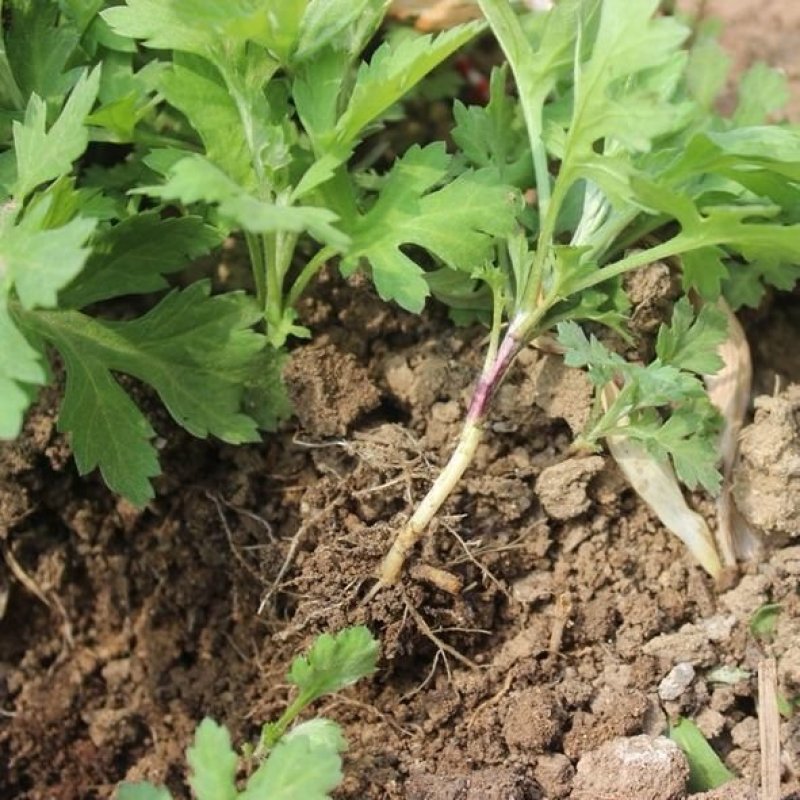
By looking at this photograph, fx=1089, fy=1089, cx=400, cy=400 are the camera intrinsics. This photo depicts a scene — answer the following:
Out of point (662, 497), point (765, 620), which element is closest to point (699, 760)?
point (765, 620)

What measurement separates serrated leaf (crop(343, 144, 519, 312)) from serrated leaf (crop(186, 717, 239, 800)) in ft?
2.33

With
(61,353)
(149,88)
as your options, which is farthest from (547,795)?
(149,88)

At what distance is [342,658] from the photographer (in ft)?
5.61

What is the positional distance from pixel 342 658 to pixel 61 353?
26.9 inches

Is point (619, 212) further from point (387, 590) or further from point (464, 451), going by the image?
point (387, 590)

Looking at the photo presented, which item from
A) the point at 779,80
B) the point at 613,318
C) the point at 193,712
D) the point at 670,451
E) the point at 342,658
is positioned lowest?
the point at 193,712

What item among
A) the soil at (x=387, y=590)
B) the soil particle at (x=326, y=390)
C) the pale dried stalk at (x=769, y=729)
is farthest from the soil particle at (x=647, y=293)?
the pale dried stalk at (x=769, y=729)

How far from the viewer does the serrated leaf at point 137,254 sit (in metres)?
1.77

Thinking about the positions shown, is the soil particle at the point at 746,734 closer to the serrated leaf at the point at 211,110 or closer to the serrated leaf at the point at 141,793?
the serrated leaf at the point at 141,793

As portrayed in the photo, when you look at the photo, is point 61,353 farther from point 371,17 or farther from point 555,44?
point 555,44

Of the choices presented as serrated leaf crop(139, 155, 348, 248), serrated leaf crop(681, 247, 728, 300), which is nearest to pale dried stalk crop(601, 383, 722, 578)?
serrated leaf crop(681, 247, 728, 300)

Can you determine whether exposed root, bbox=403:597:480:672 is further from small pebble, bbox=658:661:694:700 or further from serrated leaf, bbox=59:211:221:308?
serrated leaf, bbox=59:211:221:308

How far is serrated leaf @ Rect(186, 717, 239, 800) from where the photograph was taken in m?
1.56

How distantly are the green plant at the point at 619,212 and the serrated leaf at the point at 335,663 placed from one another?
0.50 feet
